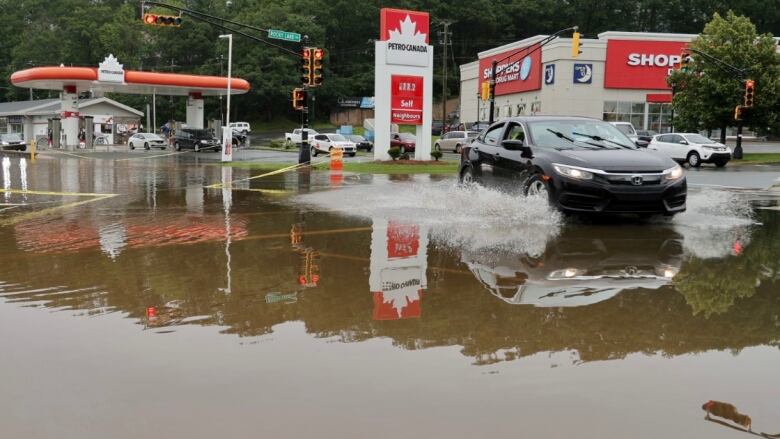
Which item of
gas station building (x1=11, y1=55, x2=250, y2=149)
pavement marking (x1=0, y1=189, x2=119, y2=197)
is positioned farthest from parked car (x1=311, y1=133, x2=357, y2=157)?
pavement marking (x1=0, y1=189, x2=119, y2=197)

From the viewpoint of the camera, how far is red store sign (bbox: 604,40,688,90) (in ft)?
187

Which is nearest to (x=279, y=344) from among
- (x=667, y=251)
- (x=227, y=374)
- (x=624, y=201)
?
(x=227, y=374)

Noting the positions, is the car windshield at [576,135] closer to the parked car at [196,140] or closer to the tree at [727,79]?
the tree at [727,79]

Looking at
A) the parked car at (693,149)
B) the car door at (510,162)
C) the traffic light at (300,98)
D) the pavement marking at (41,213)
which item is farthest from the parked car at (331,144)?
the car door at (510,162)

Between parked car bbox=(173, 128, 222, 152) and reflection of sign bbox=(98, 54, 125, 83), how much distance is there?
538 cm

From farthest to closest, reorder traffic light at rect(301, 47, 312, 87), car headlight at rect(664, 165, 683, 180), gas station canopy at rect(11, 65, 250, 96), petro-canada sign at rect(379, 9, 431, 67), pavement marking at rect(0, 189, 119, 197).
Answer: gas station canopy at rect(11, 65, 250, 96) → petro-canada sign at rect(379, 9, 431, 67) → traffic light at rect(301, 47, 312, 87) → pavement marking at rect(0, 189, 119, 197) → car headlight at rect(664, 165, 683, 180)

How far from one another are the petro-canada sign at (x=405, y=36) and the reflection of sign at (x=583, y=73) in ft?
105

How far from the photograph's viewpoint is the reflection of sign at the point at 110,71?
46125mm

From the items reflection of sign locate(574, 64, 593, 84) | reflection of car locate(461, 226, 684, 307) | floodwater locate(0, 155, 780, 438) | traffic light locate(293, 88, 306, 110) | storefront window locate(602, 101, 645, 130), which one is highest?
reflection of sign locate(574, 64, 593, 84)

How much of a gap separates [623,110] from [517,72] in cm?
1052

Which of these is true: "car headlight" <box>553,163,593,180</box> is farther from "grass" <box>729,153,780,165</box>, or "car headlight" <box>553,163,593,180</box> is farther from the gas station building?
the gas station building

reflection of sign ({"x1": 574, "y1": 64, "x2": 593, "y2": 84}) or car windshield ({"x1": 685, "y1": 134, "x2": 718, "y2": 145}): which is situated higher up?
reflection of sign ({"x1": 574, "y1": 64, "x2": 593, "y2": 84})

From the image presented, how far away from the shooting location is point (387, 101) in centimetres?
2853

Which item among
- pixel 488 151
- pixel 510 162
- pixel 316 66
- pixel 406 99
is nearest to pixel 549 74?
pixel 406 99
